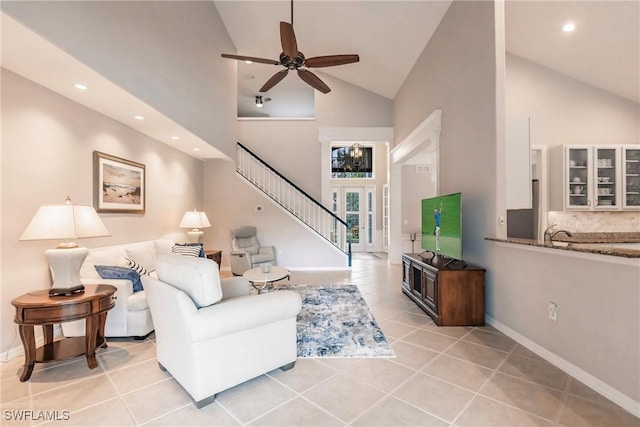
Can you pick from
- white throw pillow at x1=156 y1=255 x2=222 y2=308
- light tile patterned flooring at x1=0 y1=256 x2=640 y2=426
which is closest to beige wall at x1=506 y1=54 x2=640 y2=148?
light tile patterned flooring at x1=0 y1=256 x2=640 y2=426

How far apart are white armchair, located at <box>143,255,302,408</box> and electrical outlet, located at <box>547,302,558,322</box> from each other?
6.91ft

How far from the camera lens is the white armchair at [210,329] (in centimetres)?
187

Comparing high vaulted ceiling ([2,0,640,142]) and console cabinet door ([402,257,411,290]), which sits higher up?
high vaulted ceiling ([2,0,640,142])

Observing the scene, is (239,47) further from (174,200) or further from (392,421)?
(392,421)

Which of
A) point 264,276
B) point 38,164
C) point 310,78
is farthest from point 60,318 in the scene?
point 310,78

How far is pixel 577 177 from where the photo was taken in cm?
443

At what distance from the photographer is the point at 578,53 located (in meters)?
3.95

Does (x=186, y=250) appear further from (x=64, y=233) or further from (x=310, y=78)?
(x=310, y=78)

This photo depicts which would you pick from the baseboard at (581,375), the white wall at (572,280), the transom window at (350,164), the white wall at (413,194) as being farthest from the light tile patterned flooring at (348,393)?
the transom window at (350,164)

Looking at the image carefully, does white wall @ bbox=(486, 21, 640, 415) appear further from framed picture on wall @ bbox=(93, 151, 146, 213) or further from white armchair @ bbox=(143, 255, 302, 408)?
framed picture on wall @ bbox=(93, 151, 146, 213)

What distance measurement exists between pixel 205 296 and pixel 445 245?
Result: 2.86 m

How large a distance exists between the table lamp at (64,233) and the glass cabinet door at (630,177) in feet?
22.1

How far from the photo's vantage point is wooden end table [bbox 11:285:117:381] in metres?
2.19

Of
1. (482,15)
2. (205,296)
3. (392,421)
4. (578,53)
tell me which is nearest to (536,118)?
(578,53)
